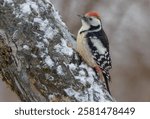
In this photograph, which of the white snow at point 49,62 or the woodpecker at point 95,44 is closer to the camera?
the white snow at point 49,62

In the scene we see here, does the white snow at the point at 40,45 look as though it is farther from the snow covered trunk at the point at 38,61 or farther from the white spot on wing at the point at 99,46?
the white spot on wing at the point at 99,46

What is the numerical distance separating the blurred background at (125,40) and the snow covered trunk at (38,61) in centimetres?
316

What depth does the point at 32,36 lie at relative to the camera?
3559mm

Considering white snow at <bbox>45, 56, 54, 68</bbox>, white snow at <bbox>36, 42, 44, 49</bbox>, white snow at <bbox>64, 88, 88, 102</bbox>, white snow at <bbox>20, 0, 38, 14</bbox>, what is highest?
white snow at <bbox>20, 0, 38, 14</bbox>

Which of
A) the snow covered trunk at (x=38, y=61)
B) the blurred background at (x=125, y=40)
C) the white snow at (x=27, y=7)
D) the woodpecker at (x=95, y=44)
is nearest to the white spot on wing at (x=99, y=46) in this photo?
the woodpecker at (x=95, y=44)

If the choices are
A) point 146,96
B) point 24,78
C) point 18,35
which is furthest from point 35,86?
point 146,96

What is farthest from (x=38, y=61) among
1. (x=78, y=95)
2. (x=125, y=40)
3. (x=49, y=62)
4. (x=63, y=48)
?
(x=125, y=40)

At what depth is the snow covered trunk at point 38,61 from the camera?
11.5 feet

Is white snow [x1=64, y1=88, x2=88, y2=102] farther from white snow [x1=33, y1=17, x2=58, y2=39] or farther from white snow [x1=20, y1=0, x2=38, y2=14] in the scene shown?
white snow [x1=20, y1=0, x2=38, y2=14]

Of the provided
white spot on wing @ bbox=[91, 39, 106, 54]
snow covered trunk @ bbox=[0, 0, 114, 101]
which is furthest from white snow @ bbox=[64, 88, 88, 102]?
white spot on wing @ bbox=[91, 39, 106, 54]

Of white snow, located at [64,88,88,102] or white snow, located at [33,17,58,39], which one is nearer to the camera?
white snow, located at [64,88,88,102]

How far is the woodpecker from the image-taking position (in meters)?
3.99

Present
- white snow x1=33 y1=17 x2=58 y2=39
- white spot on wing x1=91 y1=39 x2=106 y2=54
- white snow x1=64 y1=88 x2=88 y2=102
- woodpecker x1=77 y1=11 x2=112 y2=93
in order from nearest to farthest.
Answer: white snow x1=64 y1=88 x2=88 y2=102 < white snow x1=33 y1=17 x2=58 y2=39 < woodpecker x1=77 y1=11 x2=112 y2=93 < white spot on wing x1=91 y1=39 x2=106 y2=54

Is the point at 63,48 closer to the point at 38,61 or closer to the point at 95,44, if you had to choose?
Result: the point at 38,61
